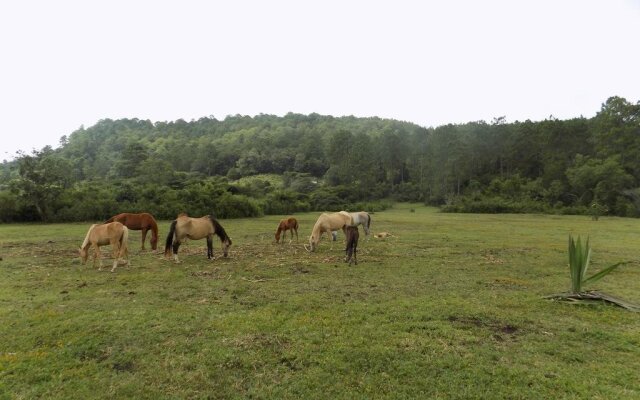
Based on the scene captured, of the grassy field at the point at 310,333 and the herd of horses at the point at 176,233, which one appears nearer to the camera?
the grassy field at the point at 310,333

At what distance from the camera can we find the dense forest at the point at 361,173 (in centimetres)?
2834

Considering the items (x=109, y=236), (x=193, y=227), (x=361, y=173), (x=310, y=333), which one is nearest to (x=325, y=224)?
(x=193, y=227)

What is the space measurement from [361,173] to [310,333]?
51.5m

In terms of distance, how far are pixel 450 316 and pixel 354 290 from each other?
2.39m

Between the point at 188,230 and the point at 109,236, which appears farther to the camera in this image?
the point at 188,230

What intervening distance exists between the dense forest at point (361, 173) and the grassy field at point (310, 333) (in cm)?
1895

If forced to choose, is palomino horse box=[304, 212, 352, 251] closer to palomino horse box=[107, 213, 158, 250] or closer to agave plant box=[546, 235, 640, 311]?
palomino horse box=[107, 213, 158, 250]

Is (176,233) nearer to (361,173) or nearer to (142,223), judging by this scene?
(142,223)

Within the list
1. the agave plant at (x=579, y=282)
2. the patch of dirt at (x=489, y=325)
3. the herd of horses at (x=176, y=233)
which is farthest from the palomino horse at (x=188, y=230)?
the agave plant at (x=579, y=282)

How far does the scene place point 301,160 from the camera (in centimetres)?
7769

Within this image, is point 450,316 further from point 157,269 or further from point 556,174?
point 556,174

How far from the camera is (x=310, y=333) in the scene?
595 centimetres

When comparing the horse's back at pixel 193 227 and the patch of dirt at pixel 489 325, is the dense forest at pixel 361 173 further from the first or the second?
the patch of dirt at pixel 489 325

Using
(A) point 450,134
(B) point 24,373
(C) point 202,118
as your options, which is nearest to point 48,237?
(B) point 24,373
